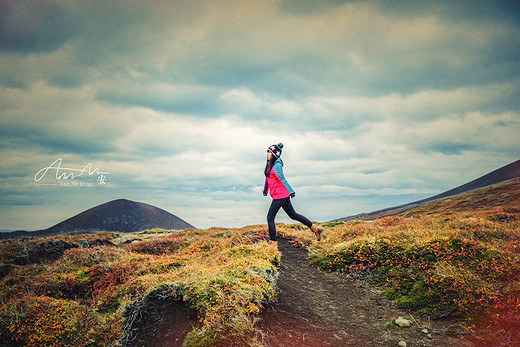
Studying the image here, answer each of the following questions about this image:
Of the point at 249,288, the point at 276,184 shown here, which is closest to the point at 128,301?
the point at 249,288

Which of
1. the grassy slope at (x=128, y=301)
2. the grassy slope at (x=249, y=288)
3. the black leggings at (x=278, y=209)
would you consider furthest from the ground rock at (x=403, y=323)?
the black leggings at (x=278, y=209)

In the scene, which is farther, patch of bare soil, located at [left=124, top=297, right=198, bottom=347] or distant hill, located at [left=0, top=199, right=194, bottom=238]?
distant hill, located at [left=0, top=199, right=194, bottom=238]

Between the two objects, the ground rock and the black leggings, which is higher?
the black leggings

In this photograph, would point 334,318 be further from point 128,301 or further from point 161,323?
point 128,301

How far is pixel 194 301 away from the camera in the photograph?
22.2ft

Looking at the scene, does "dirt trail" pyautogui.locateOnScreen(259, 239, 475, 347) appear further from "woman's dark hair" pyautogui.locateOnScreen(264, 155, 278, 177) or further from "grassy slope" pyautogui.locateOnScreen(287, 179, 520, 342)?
"woman's dark hair" pyautogui.locateOnScreen(264, 155, 278, 177)

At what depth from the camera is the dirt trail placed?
6113mm

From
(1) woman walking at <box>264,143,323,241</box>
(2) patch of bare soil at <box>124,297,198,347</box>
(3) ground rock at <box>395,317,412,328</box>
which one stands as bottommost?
(3) ground rock at <box>395,317,412,328</box>

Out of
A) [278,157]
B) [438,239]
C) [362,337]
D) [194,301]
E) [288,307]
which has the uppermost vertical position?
[278,157]

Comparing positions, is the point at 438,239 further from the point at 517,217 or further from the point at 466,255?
the point at 517,217

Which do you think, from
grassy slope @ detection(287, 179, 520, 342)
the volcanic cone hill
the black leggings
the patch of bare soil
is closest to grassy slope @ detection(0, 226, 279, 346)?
the patch of bare soil

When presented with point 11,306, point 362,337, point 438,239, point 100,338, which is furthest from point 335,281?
point 11,306

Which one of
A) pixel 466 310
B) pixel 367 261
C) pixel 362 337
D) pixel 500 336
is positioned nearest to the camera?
pixel 500 336

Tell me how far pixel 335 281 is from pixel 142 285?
6971 mm
